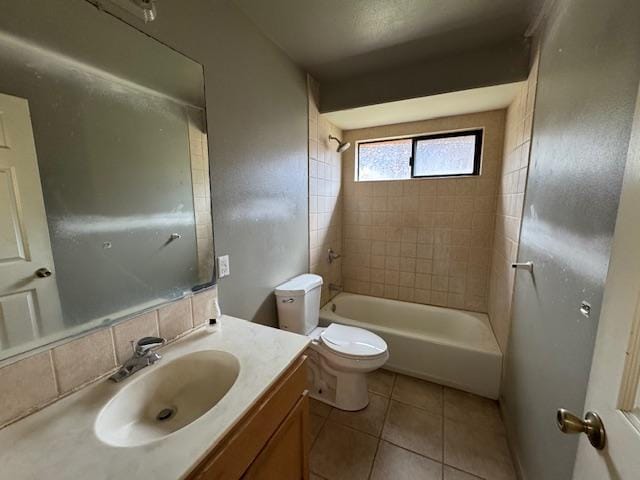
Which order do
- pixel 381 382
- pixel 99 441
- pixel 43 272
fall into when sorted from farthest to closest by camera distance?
pixel 381 382, pixel 43 272, pixel 99 441

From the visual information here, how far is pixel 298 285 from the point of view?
5.86 feet

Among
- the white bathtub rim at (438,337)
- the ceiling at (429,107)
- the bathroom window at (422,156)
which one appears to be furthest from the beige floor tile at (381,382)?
the ceiling at (429,107)

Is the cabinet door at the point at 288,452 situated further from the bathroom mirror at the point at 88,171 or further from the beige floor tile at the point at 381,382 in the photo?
the beige floor tile at the point at 381,382

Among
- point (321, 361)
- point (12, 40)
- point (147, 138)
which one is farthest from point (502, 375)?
point (12, 40)

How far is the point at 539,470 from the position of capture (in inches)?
40.3

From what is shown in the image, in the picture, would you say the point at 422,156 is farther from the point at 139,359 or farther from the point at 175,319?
the point at 139,359

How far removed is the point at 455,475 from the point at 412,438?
0.25 meters

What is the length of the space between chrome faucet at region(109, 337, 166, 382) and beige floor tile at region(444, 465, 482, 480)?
1.51 metres

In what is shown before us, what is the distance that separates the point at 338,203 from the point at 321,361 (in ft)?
5.08

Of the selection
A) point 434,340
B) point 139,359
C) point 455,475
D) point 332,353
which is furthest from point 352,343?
point 139,359

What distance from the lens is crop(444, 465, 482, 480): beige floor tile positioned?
1.28m

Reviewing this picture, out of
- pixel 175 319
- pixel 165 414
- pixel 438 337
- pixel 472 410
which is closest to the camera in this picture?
pixel 165 414

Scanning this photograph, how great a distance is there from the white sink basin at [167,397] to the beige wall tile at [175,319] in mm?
159

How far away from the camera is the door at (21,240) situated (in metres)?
0.65
